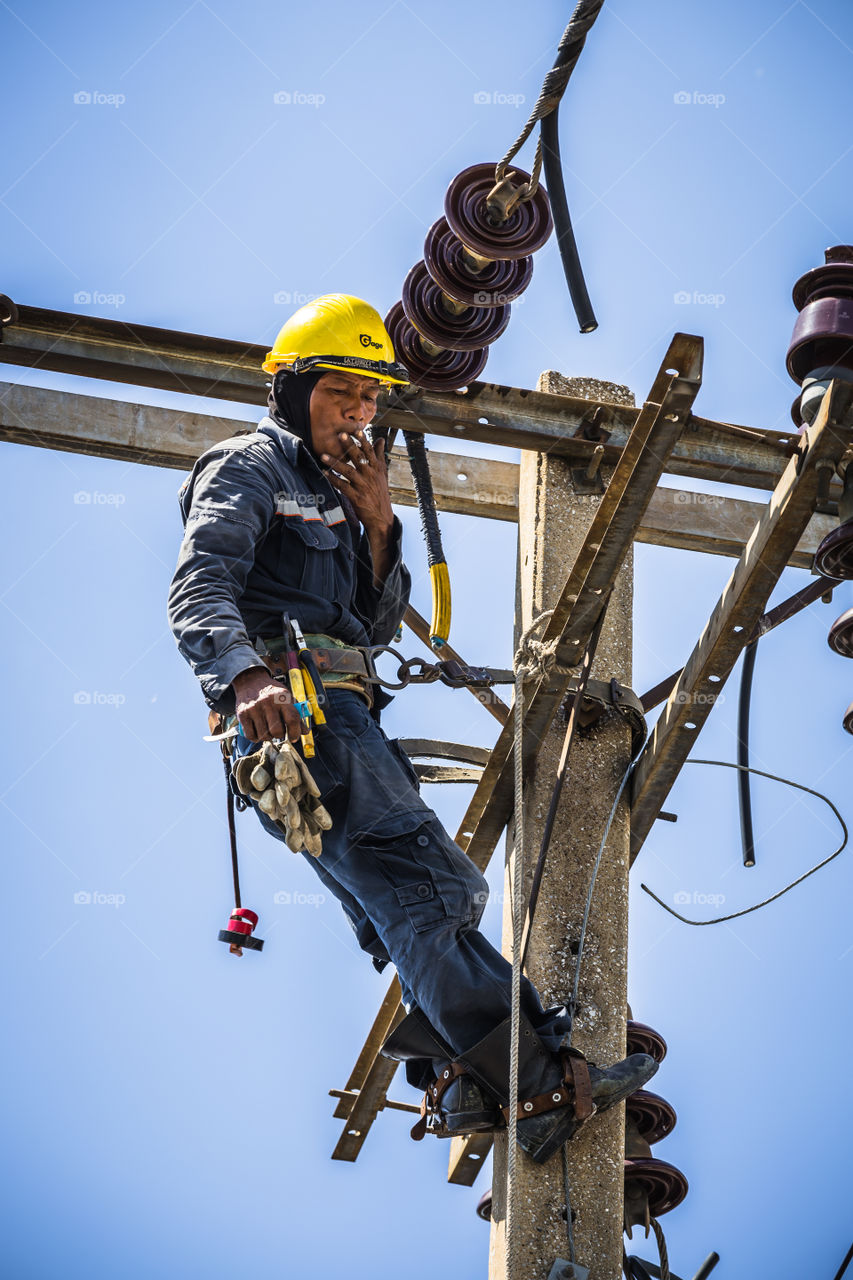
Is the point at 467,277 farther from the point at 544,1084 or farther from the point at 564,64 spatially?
the point at 544,1084

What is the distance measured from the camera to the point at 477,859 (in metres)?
5.51

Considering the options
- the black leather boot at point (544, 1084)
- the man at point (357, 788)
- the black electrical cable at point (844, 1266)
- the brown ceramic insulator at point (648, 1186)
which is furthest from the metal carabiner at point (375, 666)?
the black electrical cable at point (844, 1266)

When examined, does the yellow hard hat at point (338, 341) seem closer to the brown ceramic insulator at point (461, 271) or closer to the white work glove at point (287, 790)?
the brown ceramic insulator at point (461, 271)

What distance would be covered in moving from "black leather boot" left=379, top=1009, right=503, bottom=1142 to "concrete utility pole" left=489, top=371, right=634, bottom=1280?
0.24 m

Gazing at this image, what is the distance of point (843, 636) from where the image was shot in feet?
16.2

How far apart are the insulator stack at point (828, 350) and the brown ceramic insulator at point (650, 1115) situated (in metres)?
2.08

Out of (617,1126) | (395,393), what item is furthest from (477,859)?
(395,393)

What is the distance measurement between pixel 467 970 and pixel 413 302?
7.49 ft

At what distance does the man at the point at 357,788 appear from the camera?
159 inches

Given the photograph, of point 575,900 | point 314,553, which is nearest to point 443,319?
point 314,553

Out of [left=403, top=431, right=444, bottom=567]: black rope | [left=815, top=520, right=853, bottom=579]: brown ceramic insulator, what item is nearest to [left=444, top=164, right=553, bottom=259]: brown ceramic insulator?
[left=403, top=431, right=444, bottom=567]: black rope

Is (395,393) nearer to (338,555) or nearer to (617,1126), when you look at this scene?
(338,555)

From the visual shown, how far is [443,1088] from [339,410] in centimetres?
209

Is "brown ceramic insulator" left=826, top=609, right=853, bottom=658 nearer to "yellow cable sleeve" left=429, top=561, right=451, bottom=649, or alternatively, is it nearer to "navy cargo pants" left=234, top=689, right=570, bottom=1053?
"yellow cable sleeve" left=429, top=561, right=451, bottom=649
